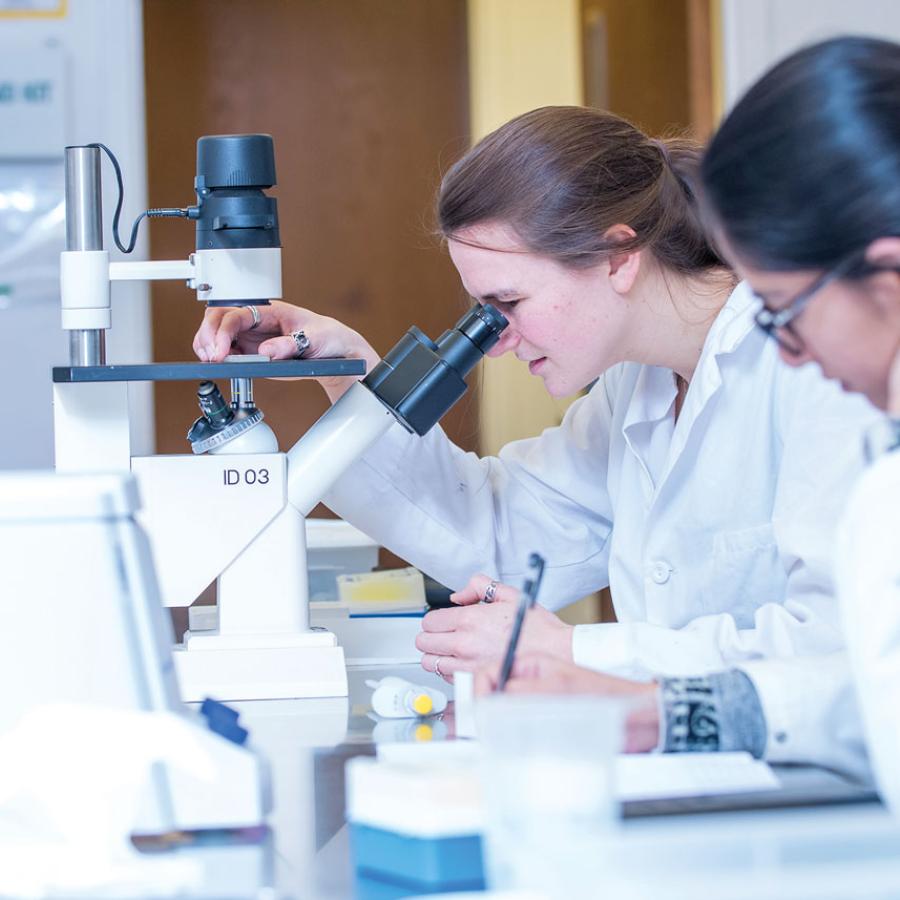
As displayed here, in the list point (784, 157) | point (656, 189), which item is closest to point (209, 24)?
point (656, 189)

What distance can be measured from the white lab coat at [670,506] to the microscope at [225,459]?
33 centimetres

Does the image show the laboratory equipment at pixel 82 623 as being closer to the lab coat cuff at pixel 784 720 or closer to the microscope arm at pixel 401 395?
the lab coat cuff at pixel 784 720

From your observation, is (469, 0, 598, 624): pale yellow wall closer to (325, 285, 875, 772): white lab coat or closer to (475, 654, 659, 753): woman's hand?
(325, 285, 875, 772): white lab coat

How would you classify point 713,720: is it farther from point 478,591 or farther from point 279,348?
point 279,348

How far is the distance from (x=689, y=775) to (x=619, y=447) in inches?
38.1

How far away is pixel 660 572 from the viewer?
173cm

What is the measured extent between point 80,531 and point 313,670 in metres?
0.58

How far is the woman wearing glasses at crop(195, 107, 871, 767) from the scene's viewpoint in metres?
1.42

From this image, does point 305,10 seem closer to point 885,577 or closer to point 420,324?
point 420,324

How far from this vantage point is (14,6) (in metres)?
3.41

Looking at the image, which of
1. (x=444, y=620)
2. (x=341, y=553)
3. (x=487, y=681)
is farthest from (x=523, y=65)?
(x=487, y=681)

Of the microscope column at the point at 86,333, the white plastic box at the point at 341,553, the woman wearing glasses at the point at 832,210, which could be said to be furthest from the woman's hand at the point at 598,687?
the white plastic box at the point at 341,553

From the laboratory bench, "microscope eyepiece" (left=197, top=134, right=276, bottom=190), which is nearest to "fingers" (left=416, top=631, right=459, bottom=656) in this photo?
the laboratory bench

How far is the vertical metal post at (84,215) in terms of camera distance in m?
1.55
